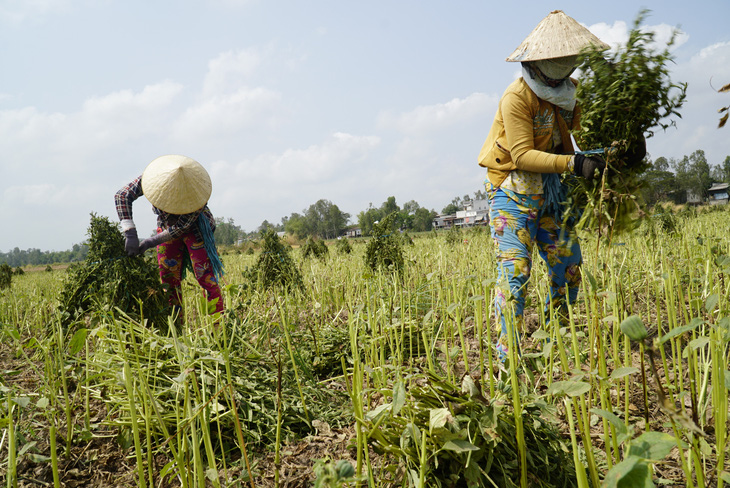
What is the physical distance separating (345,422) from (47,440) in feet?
4.07

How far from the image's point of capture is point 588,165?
1.88m

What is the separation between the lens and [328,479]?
2.31ft

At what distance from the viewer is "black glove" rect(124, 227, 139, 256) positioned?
9.41 feet

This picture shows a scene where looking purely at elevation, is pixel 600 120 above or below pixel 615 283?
above

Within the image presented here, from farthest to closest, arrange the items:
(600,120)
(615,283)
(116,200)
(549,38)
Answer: (116,200) → (549,38) → (615,283) → (600,120)

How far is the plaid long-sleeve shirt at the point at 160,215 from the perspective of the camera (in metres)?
3.02

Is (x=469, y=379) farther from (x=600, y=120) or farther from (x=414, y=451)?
(x=600, y=120)

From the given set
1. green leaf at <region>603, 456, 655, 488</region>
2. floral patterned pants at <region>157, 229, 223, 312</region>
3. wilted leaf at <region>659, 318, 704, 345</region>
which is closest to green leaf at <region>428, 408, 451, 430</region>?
green leaf at <region>603, 456, 655, 488</region>

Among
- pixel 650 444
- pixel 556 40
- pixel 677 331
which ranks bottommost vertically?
pixel 650 444

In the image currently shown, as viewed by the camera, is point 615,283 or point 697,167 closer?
point 615,283

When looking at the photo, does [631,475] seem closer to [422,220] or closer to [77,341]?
[77,341]

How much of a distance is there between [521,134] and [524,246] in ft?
1.89

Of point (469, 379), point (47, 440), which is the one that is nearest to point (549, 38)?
point (469, 379)

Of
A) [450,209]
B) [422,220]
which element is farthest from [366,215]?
[450,209]
